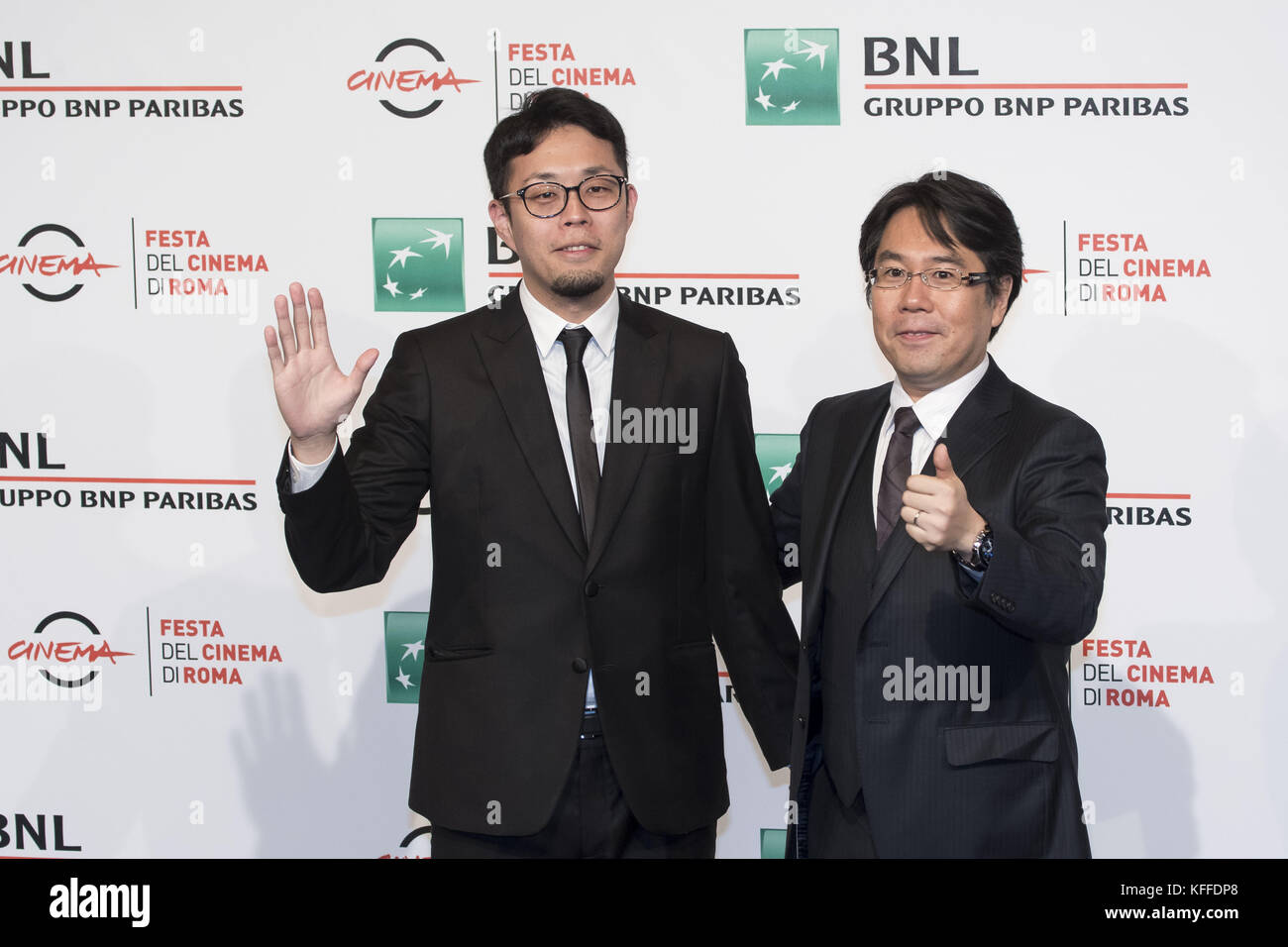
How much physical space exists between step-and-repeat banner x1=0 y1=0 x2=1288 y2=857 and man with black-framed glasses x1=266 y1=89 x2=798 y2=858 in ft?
3.91

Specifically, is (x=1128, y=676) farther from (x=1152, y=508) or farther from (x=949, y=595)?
(x=949, y=595)

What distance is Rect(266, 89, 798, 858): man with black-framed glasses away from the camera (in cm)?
244

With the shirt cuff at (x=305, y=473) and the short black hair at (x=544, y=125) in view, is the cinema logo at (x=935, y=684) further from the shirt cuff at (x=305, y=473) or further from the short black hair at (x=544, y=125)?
the short black hair at (x=544, y=125)

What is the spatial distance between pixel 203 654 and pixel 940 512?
2.84 metres

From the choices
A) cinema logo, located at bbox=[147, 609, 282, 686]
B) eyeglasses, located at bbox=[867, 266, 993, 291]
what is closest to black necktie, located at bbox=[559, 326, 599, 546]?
eyeglasses, located at bbox=[867, 266, 993, 291]

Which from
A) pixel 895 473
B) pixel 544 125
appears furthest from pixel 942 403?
pixel 544 125

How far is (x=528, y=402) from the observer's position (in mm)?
2502

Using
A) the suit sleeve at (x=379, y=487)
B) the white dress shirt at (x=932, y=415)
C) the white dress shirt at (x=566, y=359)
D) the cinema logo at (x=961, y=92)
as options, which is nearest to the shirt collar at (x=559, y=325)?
the white dress shirt at (x=566, y=359)

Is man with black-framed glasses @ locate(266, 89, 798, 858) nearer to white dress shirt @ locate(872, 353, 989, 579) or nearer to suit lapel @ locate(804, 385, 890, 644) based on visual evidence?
suit lapel @ locate(804, 385, 890, 644)

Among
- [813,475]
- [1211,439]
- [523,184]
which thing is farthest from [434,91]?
[1211,439]

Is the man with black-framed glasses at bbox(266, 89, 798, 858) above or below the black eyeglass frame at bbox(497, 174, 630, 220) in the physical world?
below

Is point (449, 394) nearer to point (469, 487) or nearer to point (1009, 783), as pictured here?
point (469, 487)
